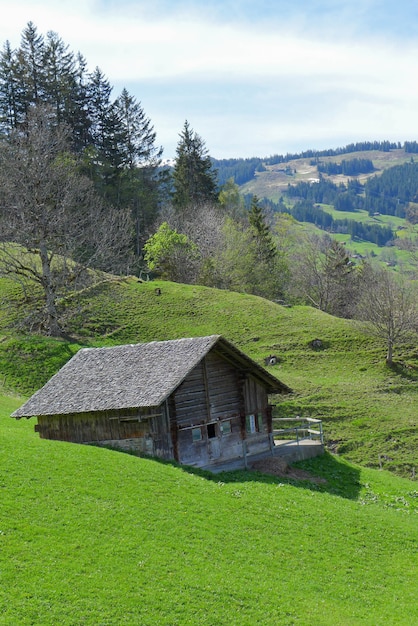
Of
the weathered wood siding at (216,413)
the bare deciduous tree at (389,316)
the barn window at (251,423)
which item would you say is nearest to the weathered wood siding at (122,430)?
the weathered wood siding at (216,413)

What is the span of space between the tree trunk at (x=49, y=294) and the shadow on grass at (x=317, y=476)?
27.2 meters

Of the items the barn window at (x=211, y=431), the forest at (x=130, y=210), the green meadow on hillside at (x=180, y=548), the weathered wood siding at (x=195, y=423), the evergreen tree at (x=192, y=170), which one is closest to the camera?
Result: the green meadow on hillside at (x=180, y=548)

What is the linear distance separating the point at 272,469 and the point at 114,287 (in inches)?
1531

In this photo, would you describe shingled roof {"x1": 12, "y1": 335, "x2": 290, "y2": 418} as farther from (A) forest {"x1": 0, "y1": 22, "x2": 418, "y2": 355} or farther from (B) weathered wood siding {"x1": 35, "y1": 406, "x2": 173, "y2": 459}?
(A) forest {"x1": 0, "y1": 22, "x2": 418, "y2": 355}

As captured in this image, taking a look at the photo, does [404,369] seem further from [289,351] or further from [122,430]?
[122,430]

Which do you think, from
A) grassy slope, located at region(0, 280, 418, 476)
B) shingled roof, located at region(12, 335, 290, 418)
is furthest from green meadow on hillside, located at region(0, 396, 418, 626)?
grassy slope, located at region(0, 280, 418, 476)

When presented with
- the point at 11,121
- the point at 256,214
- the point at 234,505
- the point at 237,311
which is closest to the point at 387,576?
the point at 234,505

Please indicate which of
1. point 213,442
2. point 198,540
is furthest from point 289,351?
point 198,540

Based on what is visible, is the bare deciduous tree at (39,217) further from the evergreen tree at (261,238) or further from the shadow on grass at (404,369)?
the evergreen tree at (261,238)

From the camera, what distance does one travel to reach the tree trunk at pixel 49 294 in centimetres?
5762

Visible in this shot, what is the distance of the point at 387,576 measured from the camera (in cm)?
2348

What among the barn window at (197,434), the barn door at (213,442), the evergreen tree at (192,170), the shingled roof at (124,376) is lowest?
the barn door at (213,442)

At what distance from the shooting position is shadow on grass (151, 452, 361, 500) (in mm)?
32500

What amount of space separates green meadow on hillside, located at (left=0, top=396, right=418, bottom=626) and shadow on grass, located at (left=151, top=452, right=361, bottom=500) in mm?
728
